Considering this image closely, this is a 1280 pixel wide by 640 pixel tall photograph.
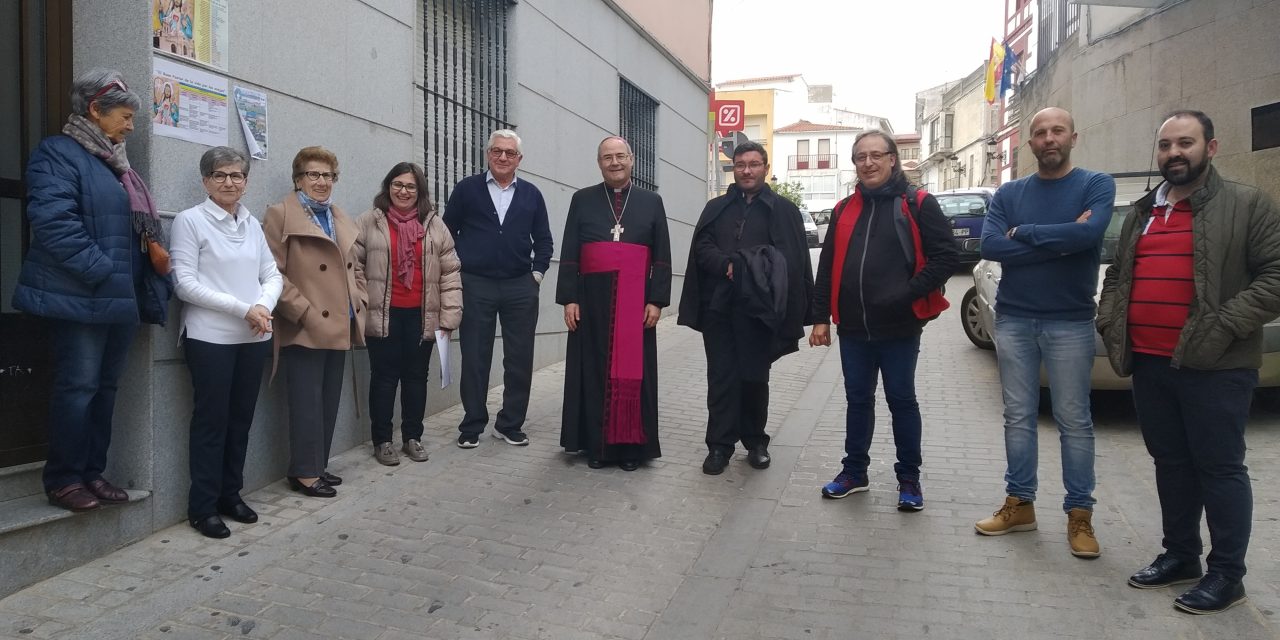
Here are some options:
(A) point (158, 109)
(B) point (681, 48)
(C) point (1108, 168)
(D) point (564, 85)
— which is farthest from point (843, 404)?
(C) point (1108, 168)

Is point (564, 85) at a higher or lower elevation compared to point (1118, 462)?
higher

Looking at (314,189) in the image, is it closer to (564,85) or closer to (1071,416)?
(1071,416)

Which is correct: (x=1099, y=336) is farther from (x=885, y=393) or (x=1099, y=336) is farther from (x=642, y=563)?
(x=642, y=563)

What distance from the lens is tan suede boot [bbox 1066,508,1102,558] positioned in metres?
4.27

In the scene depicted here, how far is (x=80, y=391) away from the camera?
3.96 m

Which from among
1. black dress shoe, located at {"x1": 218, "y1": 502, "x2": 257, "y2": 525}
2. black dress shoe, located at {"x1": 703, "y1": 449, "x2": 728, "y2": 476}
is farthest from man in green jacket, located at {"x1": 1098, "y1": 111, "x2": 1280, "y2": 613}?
black dress shoe, located at {"x1": 218, "y1": 502, "x2": 257, "y2": 525}

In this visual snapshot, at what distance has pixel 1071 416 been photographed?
4.39 m

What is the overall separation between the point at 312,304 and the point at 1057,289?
12.0 feet

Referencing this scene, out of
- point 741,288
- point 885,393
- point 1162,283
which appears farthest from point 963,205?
point 1162,283

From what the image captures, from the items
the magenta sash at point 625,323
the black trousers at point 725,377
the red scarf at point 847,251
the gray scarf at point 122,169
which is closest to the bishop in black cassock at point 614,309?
the magenta sash at point 625,323

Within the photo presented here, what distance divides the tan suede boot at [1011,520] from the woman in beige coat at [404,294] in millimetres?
3201

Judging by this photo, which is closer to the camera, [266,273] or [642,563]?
[642,563]

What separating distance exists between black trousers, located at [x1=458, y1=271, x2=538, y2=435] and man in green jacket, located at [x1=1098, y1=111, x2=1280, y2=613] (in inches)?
142

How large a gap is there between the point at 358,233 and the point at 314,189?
0.40m
